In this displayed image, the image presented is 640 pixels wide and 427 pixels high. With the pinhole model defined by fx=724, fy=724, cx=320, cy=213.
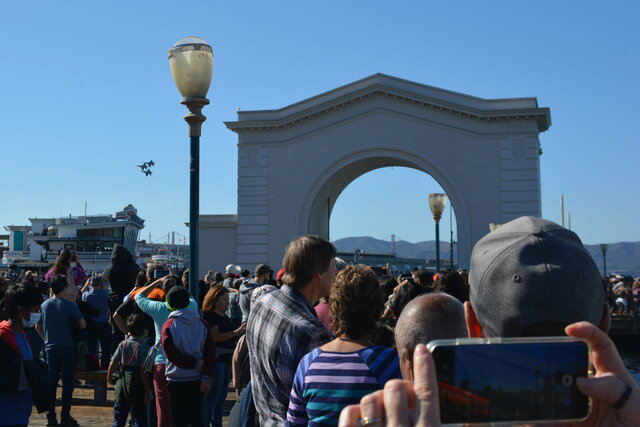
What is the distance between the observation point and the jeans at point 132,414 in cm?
770

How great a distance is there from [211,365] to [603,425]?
601 centimetres

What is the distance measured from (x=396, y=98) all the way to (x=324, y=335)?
88.0 ft

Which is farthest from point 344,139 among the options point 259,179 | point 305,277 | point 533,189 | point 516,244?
point 516,244

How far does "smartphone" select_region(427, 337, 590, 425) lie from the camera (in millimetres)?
1320

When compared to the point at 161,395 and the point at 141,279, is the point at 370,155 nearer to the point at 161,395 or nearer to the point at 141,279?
the point at 141,279

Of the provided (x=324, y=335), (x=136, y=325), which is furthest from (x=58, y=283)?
(x=324, y=335)

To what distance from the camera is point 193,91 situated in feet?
25.1

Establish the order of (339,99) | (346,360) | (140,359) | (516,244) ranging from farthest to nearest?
1. (339,99)
2. (140,359)
3. (346,360)
4. (516,244)

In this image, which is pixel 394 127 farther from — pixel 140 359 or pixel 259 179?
pixel 140 359

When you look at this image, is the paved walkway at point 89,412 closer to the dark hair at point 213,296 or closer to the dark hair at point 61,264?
the dark hair at point 61,264

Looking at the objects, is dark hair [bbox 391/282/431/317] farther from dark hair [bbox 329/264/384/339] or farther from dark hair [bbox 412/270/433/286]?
dark hair [bbox 329/264/384/339]

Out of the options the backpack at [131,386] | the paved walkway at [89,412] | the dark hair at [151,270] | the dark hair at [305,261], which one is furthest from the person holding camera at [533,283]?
the dark hair at [151,270]

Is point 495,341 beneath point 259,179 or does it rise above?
beneath

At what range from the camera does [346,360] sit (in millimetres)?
3326
